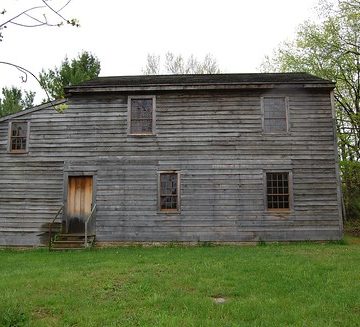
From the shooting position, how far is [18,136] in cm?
1579

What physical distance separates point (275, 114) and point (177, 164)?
4.44 m

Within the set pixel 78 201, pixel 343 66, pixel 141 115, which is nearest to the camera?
pixel 78 201

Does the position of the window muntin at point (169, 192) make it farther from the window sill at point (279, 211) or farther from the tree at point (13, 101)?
the tree at point (13, 101)

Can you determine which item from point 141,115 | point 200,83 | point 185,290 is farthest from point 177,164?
point 185,290

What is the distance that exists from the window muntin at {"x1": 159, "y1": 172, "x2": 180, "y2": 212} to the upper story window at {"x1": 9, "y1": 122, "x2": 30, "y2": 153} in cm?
582

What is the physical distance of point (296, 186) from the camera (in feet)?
49.0

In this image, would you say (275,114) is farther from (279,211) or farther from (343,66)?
(343,66)

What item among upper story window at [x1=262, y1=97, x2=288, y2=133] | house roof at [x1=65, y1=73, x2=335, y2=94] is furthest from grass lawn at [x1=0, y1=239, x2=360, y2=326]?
house roof at [x1=65, y1=73, x2=335, y2=94]

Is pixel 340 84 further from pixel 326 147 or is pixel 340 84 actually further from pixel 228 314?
pixel 228 314

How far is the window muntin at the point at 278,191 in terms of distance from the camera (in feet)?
49.3

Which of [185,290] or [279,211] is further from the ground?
[279,211]

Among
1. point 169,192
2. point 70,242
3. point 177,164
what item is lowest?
point 70,242

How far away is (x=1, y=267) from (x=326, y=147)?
12.2 metres

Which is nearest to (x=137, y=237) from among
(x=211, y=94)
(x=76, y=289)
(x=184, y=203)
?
(x=184, y=203)
